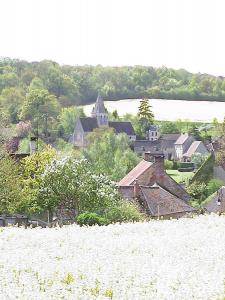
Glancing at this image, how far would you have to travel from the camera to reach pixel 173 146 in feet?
527

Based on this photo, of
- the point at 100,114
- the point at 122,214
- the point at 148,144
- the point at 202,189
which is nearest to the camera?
the point at 122,214

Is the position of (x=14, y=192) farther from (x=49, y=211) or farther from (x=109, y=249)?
(x=109, y=249)

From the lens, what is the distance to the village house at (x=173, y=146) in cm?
14985

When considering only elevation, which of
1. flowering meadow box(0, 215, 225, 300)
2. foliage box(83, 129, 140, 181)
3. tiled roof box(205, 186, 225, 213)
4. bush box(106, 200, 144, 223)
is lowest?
foliage box(83, 129, 140, 181)

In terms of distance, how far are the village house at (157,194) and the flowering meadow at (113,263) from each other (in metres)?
21.3

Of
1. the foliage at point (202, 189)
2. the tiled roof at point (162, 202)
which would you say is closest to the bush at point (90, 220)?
the tiled roof at point (162, 202)

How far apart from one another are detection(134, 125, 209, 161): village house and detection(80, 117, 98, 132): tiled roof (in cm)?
1266

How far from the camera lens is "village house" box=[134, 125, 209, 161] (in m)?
150

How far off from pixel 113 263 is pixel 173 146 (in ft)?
470

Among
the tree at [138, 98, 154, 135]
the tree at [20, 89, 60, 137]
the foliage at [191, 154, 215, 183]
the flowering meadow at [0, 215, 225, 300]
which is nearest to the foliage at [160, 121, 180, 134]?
the tree at [138, 98, 154, 135]

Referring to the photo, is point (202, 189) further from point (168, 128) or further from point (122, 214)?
point (168, 128)

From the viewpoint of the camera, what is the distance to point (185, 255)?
63.6 ft

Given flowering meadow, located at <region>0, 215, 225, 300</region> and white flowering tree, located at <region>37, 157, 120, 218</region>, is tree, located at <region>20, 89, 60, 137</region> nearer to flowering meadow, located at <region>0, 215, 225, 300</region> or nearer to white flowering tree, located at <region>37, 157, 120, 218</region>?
white flowering tree, located at <region>37, 157, 120, 218</region>

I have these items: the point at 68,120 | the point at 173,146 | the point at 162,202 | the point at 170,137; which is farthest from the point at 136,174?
the point at 68,120
